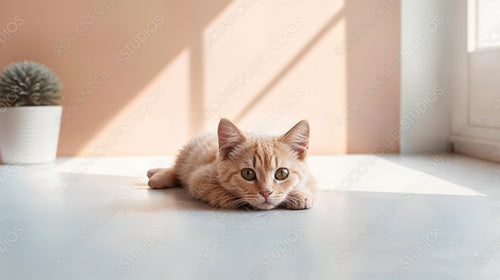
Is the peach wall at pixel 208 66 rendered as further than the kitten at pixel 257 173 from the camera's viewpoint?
Yes

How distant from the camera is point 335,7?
138 inches

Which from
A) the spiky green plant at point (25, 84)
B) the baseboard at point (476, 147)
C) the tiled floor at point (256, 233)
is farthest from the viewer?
the spiky green plant at point (25, 84)

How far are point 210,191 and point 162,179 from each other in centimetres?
48

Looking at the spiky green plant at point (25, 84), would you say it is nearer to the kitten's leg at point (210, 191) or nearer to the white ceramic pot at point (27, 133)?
the white ceramic pot at point (27, 133)

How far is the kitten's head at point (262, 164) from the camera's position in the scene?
5.66ft

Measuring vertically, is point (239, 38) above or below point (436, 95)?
above

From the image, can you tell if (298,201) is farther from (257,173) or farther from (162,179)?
(162,179)

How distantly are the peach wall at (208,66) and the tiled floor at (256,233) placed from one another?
109 centimetres

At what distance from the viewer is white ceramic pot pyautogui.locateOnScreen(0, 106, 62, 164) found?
314 centimetres

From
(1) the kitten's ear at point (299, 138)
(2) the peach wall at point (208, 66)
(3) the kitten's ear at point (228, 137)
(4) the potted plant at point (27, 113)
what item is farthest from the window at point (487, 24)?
(4) the potted plant at point (27, 113)

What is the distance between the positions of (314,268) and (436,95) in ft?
9.07

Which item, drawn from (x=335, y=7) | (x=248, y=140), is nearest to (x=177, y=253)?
(x=248, y=140)

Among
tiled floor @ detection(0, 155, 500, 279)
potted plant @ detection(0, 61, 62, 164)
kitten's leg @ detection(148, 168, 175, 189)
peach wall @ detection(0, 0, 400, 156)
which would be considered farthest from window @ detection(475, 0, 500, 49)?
potted plant @ detection(0, 61, 62, 164)

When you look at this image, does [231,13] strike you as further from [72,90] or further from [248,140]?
[248,140]
